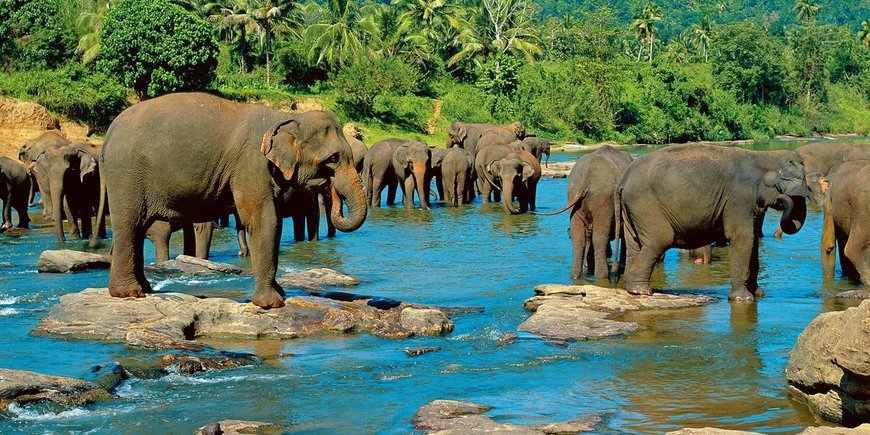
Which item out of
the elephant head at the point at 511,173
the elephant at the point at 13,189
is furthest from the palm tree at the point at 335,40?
the elephant at the point at 13,189

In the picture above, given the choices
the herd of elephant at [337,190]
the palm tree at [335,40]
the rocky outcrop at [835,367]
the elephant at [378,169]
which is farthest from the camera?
the palm tree at [335,40]

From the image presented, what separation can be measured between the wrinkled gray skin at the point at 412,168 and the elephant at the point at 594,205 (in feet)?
42.7

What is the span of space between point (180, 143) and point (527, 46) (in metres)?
62.5

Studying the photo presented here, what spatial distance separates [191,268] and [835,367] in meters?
9.43

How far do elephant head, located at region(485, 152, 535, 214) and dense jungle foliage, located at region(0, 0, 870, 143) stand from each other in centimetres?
2578

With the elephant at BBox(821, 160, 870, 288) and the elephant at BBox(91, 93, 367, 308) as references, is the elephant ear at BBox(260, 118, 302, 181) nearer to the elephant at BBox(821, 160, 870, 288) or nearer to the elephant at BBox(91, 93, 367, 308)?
the elephant at BBox(91, 93, 367, 308)

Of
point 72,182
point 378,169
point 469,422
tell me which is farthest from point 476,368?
point 378,169

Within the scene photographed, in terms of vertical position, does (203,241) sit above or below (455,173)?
below

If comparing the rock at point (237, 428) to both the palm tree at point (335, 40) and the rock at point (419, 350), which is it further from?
the palm tree at point (335, 40)

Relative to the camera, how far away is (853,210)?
42.0ft

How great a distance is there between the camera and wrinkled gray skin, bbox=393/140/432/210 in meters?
27.8

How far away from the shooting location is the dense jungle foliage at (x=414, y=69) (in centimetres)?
4819

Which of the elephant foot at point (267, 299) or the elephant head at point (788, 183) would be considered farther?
the elephant head at point (788, 183)

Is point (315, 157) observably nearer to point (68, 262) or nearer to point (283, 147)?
point (283, 147)
